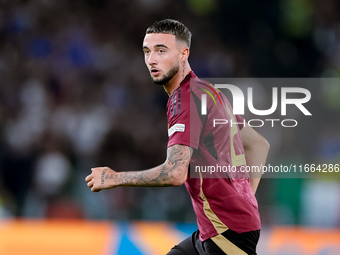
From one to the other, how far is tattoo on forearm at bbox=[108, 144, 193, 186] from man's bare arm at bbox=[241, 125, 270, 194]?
73 cm

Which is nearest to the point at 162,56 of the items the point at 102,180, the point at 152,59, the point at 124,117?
the point at 152,59

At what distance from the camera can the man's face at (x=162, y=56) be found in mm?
2598

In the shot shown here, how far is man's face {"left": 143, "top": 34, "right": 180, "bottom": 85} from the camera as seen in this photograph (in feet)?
8.52

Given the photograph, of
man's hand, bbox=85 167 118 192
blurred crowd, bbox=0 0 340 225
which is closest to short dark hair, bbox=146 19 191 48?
man's hand, bbox=85 167 118 192

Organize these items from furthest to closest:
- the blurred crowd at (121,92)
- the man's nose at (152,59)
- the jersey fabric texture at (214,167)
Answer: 1. the blurred crowd at (121,92)
2. the man's nose at (152,59)
3. the jersey fabric texture at (214,167)

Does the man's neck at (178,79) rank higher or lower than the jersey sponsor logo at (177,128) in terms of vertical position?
higher

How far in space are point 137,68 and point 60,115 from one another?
69.2 inches

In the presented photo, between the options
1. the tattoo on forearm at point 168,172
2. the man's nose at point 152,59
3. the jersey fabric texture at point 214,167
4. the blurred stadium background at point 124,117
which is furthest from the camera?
the blurred stadium background at point 124,117

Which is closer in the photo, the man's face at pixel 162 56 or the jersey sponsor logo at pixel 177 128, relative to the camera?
the jersey sponsor logo at pixel 177 128

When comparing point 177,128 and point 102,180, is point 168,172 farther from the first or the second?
point 102,180

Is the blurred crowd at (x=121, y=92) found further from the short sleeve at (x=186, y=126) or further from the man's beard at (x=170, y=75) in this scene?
the short sleeve at (x=186, y=126)

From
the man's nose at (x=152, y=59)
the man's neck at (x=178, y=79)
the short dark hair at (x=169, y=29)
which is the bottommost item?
the man's neck at (x=178, y=79)

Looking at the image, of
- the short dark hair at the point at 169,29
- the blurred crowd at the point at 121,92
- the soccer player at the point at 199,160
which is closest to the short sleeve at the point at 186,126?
the soccer player at the point at 199,160

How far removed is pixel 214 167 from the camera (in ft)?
7.98
